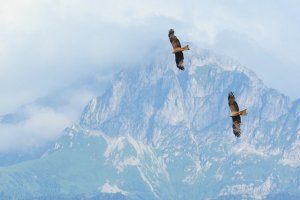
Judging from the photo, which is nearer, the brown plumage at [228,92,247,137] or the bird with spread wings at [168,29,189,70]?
the brown plumage at [228,92,247,137]

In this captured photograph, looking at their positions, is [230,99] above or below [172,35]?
below

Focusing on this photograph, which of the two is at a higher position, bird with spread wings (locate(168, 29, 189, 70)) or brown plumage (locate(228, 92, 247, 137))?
bird with spread wings (locate(168, 29, 189, 70))

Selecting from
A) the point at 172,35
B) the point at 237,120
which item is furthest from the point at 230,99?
the point at 172,35

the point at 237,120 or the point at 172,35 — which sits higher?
the point at 172,35

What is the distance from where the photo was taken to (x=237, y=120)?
6525cm

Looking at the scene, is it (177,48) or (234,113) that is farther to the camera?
(177,48)

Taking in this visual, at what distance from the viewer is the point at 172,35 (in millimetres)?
66812

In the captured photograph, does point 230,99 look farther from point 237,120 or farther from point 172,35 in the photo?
point 172,35

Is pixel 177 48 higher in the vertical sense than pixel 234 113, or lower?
higher

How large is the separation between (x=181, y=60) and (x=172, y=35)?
193cm

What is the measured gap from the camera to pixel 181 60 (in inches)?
2598

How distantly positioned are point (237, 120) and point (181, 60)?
5.28 meters

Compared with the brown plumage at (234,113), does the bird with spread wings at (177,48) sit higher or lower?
higher

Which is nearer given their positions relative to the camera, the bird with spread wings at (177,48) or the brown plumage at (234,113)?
the brown plumage at (234,113)
